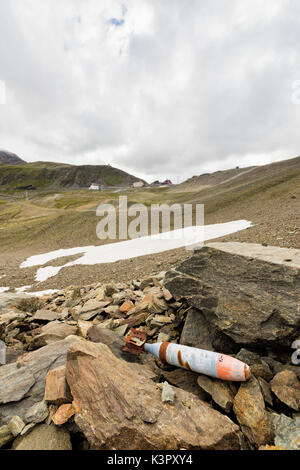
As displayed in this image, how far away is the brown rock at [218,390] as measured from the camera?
427 centimetres

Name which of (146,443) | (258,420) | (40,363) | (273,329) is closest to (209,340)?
(273,329)

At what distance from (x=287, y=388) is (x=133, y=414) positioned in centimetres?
307

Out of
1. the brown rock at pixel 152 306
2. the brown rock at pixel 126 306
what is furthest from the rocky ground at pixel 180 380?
the brown rock at pixel 126 306

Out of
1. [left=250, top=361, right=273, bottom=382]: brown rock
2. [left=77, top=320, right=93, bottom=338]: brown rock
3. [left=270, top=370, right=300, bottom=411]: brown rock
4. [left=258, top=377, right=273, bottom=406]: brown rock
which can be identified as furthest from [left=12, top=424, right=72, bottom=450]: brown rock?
[left=270, top=370, right=300, bottom=411]: brown rock

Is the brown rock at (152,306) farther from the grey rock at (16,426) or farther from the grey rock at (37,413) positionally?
the grey rock at (16,426)

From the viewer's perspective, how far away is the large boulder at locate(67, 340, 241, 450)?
362 centimetres

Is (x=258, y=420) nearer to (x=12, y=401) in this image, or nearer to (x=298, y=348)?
(x=298, y=348)

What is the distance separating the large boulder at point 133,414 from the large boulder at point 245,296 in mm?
1965

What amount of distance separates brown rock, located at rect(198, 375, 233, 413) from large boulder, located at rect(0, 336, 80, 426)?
355 cm

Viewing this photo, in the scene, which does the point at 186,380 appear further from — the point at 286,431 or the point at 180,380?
the point at 286,431

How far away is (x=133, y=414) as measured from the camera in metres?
3.97

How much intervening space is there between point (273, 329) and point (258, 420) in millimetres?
1887

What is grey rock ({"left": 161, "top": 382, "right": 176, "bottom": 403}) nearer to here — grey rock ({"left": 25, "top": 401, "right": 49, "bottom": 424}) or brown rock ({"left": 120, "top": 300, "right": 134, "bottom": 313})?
grey rock ({"left": 25, "top": 401, "right": 49, "bottom": 424})

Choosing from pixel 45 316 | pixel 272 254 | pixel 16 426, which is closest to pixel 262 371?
pixel 272 254
